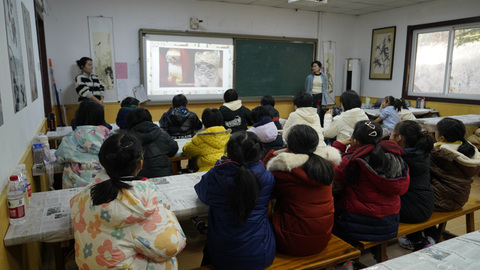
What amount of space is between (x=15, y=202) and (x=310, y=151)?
140cm

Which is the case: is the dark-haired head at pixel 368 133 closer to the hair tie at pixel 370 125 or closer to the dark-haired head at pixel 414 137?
the hair tie at pixel 370 125

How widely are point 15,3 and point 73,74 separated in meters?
3.08

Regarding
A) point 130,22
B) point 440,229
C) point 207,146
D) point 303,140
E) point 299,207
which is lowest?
point 440,229

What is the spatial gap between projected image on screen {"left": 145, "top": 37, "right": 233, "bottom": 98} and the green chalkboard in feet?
0.87

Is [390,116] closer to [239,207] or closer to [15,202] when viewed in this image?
[239,207]

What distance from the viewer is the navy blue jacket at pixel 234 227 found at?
5.02 ft

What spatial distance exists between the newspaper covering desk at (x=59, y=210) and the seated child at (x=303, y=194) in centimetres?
42

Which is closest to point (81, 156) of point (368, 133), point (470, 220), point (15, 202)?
point (15, 202)

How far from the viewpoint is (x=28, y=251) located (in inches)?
72.0

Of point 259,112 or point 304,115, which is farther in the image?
point 304,115

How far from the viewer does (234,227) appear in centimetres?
154

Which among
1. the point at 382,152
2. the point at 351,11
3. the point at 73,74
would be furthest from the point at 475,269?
the point at 351,11

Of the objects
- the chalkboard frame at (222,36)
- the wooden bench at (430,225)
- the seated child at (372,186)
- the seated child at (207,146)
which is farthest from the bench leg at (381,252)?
the chalkboard frame at (222,36)

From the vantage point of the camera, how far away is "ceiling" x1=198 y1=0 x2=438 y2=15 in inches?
243
